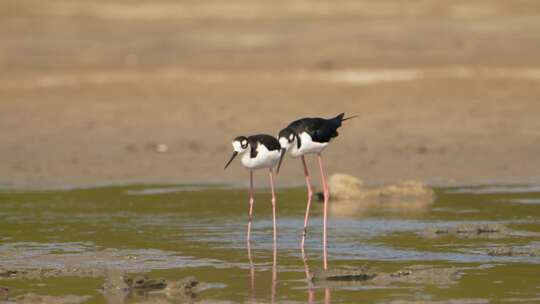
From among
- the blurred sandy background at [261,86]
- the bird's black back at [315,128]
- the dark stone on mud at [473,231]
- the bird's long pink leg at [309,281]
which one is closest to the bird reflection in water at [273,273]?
the bird's long pink leg at [309,281]

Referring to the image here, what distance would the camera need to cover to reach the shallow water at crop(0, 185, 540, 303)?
8.46 metres

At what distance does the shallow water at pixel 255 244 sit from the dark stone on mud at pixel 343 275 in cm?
7

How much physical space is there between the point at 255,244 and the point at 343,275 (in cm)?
196

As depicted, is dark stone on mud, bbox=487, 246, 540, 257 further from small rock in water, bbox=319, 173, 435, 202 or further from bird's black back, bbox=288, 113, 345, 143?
small rock in water, bbox=319, 173, 435, 202

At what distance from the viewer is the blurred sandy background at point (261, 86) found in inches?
627

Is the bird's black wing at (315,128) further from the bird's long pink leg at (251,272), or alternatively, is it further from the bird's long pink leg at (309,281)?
the bird's long pink leg at (309,281)

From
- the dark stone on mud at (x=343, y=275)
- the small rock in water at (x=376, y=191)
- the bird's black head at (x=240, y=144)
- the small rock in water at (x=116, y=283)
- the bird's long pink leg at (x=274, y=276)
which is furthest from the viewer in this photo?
the small rock in water at (x=376, y=191)

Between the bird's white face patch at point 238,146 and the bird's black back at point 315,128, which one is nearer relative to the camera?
the bird's white face patch at point 238,146

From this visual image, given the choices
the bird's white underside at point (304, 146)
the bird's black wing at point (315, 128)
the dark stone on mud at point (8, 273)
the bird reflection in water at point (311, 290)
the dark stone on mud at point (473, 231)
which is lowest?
the bird reflection in water at point (311, 290)

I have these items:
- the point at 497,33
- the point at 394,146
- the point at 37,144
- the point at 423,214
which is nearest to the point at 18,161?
the point at 37,144

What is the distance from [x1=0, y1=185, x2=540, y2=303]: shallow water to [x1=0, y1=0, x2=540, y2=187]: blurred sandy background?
158cm

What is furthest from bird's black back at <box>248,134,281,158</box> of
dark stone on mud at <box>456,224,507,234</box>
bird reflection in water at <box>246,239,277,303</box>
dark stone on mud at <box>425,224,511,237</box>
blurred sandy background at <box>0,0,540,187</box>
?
blurred sandy background at <box>0,0,540,187</box>

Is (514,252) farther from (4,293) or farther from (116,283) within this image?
(4,293)

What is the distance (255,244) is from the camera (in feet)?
34.7
